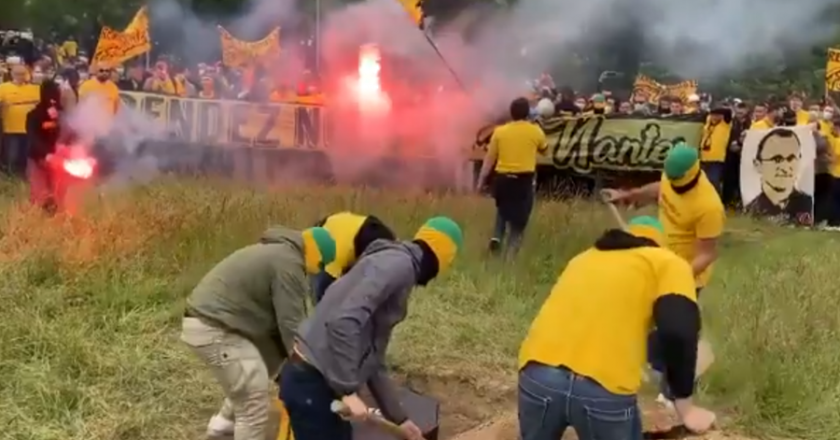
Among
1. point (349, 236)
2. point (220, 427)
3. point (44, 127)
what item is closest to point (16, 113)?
point (44, 127)

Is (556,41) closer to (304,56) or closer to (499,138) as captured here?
(304,56)

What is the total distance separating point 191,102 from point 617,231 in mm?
12882

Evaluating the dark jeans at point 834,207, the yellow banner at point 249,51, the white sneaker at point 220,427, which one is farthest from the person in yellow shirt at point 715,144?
the white sneaker at point 220,427

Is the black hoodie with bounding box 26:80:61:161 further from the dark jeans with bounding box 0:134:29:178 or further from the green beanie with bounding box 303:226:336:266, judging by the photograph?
the green beanie with bounding box 303:226:336:266

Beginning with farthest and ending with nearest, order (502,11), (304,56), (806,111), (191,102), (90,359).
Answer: (304,56)
(502,11)
(191,102)
(806,111)
(90,359)

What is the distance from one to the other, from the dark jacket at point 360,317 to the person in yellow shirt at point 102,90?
1039cm

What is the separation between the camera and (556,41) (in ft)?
55.8

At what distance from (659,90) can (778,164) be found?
714cm

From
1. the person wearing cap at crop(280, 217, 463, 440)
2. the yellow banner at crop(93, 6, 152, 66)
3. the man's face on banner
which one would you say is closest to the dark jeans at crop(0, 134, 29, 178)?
the yellow banner at crop(93, 6, 152, 66)

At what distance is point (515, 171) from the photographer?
10594 mm

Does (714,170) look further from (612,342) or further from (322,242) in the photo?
(612,342)

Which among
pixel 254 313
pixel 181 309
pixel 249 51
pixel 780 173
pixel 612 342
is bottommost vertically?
pixel 181 309

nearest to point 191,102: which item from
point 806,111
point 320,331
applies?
point 806,111

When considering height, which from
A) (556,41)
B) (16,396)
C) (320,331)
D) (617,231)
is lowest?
(16,396)
